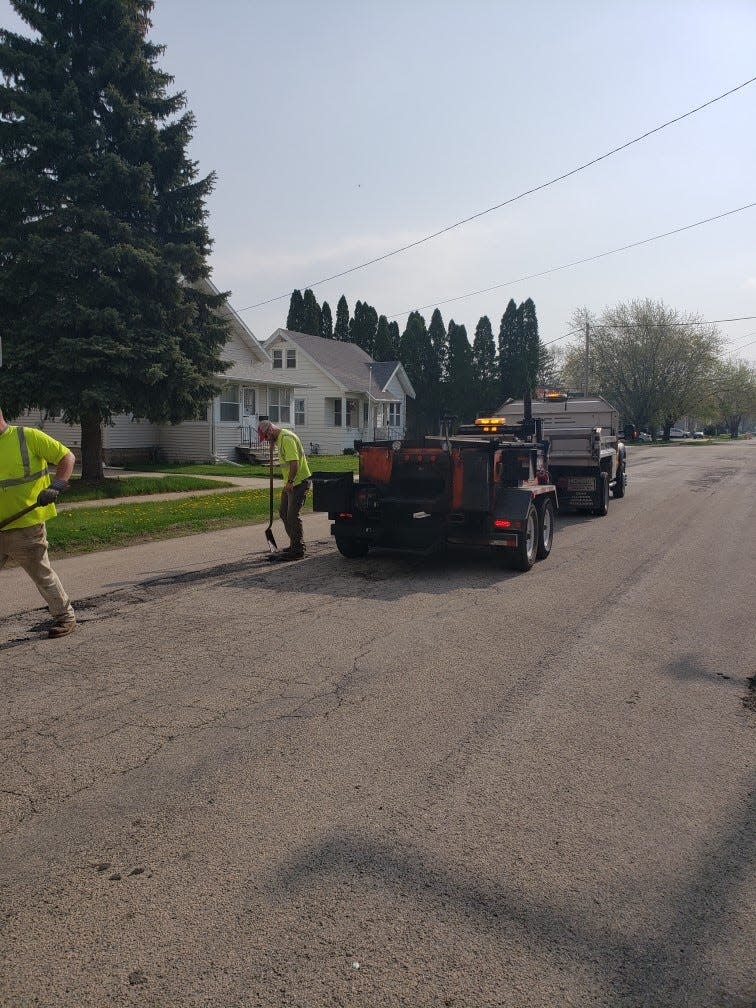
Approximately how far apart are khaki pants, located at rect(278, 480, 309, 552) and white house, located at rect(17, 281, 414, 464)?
10.3m

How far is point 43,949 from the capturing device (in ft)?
8.95

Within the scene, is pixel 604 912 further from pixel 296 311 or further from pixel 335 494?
pixel 296 311

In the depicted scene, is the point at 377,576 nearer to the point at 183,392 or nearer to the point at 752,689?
the point at 752,689

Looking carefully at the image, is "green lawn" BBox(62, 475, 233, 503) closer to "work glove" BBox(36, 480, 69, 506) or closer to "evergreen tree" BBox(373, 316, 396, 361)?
"work glove" BBox(36, 480, 69, 506)

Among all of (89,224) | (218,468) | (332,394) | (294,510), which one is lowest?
(218,468)

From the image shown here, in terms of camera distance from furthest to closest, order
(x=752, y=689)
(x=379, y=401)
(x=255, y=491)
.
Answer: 1. (x=379, y=401)
2. (x=255, y=491)
3. (x=752, y=689)

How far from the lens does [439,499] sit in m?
9.46

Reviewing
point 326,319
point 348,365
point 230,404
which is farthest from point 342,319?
point 230,404

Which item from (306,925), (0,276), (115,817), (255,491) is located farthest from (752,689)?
(0,276)

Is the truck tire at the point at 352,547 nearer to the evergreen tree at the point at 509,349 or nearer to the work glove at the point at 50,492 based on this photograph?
the work glove at the point at 50,492

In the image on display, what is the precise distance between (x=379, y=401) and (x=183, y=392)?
987 inches

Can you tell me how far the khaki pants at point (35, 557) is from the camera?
646cm

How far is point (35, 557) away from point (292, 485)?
413 cm

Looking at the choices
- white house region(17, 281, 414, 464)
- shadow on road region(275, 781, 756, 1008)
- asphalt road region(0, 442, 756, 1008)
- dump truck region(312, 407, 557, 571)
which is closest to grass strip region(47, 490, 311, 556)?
dump truck region(312, 407, 557, 571)
